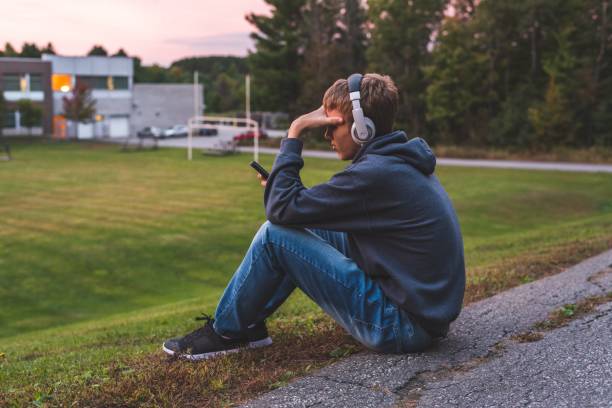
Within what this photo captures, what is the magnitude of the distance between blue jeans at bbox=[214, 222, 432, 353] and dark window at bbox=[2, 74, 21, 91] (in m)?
69.6

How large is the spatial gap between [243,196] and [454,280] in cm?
2172

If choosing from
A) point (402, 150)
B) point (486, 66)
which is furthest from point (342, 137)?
point (486, 66)

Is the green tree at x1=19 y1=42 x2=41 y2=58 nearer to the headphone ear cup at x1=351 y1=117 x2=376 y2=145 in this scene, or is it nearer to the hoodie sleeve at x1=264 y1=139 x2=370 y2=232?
the hoodie sleeve at x1=264 y1=139 x2=370 y2=232

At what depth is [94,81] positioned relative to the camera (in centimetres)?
7062

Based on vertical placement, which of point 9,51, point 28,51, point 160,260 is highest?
point 28,51

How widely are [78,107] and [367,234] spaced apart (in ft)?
206

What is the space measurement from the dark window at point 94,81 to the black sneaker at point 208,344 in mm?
69161

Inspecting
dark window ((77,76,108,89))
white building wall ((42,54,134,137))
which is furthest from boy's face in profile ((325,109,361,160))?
dark window ((77,76,108,89))

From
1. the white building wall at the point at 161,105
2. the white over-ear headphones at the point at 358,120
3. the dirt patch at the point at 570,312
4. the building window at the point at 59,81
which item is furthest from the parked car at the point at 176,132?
the white over-ear headphones at the point at 358,120

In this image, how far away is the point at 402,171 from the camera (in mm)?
3453

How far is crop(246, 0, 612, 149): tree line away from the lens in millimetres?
41688

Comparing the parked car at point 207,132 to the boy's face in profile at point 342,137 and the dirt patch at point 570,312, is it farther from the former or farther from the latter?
the boy's face in profile at point 342,137

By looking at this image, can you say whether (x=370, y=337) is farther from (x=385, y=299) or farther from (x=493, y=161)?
(x=493, y=161)

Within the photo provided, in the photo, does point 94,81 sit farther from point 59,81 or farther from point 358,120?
point 358,120
